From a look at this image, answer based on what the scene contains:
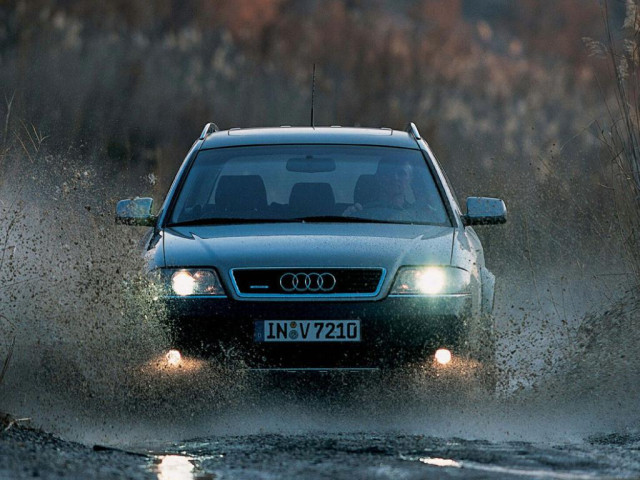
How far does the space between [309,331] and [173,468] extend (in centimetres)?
119

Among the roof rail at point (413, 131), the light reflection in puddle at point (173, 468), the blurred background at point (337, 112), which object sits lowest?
the light reflection in puddle at point (173, 468)

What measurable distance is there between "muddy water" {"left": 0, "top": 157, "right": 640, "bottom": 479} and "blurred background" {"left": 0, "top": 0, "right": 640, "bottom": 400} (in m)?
0.32

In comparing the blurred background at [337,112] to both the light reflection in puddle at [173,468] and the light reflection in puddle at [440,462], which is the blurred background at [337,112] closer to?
the light reflection in puddle at [173,468]

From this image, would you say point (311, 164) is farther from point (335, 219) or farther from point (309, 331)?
point (309, 331)

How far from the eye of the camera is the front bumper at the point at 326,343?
6039 millimetres

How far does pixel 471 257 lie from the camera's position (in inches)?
262

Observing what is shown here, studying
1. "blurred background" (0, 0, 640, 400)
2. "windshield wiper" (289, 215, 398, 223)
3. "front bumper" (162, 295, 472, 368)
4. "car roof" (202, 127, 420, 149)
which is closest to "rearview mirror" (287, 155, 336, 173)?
"car roof" (202, 127, 420, 149)

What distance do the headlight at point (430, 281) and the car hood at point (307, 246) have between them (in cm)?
4

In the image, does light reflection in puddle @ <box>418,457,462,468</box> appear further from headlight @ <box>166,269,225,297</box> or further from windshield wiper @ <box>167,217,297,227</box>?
windshield wiper @ <box>167,217,297,227</box>

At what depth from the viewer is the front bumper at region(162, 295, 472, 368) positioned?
6039 millimetres

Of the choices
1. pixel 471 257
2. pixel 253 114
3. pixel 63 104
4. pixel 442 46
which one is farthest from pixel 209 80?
pixel 471 257

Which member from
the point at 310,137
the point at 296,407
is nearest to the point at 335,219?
the point at 310,137

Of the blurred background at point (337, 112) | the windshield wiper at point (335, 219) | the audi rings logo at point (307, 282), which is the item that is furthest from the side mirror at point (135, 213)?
the audi rings logo at point (307, 282)

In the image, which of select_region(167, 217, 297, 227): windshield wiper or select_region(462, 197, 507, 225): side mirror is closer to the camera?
select_region(167, 217, 297, 227): windshield wiper
